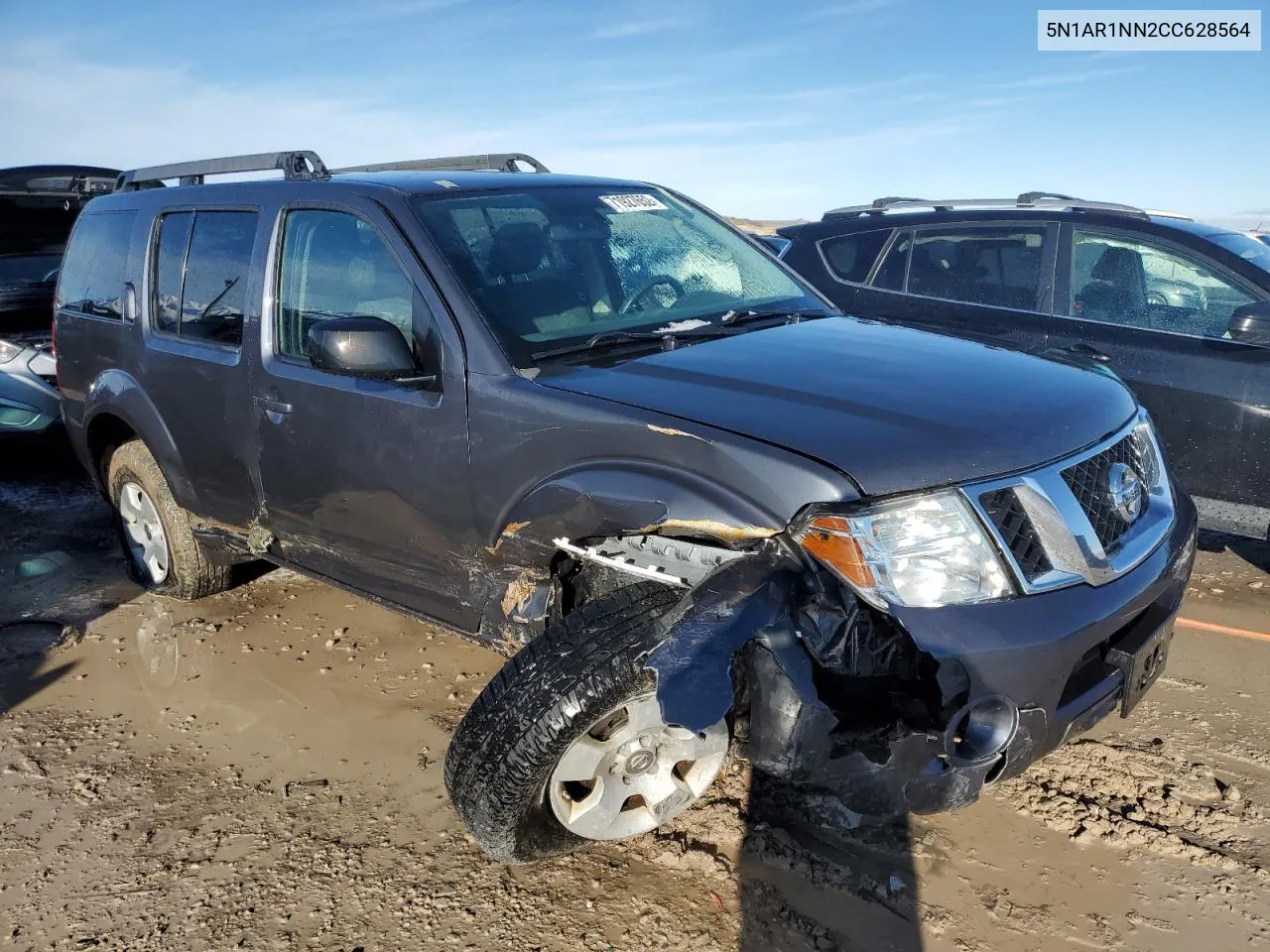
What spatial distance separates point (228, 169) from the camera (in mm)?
4109

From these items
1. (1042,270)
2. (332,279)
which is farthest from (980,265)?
(332,279)

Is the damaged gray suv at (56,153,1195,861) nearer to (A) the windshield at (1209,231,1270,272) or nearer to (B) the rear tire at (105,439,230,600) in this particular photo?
(B) the rear tire at (105,439,230,600)

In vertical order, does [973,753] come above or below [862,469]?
below

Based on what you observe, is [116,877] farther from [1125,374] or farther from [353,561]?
[1125,374]

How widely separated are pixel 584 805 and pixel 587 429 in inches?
39.2

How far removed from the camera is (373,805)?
9.90ft

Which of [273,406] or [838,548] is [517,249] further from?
[838,548]

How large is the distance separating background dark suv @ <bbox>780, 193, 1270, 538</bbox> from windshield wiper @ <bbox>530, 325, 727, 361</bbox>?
98 centimetres

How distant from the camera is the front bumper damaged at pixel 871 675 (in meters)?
2.11

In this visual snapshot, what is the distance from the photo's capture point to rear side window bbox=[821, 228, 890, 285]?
5.45 m

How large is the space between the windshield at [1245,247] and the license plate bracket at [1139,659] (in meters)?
2.78

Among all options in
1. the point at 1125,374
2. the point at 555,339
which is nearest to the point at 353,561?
the point at 555,339

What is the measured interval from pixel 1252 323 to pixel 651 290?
2671mm

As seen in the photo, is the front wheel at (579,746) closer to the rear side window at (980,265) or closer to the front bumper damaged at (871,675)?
the front bumper damaged at (871,675)
